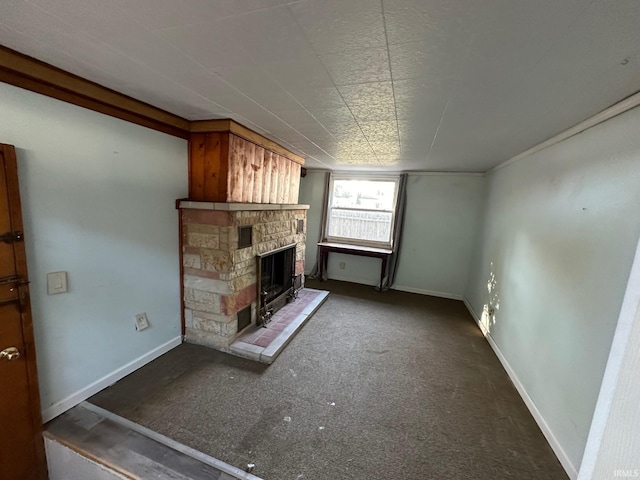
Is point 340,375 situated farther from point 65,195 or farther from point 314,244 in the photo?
point 314,244

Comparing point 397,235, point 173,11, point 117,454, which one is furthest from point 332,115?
point 397,235

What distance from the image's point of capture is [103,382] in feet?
6.45

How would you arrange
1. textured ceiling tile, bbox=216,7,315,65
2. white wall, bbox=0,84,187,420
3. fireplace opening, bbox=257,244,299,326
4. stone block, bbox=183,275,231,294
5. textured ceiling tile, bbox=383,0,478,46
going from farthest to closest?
fireplace opening, bbox=257,244,299,326 → stone block, bbox=183,275,231,294 → white wall, bbox=0,84,187,420 → textured ceiling tile, bbox=216,7,315,65 → textured ceiling tile, bbox=383,0,478,46

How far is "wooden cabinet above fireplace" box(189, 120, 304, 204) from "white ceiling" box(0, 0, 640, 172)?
1.29ft

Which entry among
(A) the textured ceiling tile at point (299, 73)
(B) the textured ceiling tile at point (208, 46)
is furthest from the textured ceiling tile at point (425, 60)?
(B) the textured ceiling tile at point (208, 46)

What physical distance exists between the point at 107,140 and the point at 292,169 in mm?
2192

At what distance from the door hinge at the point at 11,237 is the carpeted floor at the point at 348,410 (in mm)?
1248

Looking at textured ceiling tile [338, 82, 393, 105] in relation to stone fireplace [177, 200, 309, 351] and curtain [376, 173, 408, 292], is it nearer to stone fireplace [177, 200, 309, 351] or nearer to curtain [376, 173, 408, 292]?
stone fireplace [177, 200, 309, 351]

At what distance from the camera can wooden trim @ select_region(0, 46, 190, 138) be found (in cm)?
135

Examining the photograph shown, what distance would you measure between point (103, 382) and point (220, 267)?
1.19 m

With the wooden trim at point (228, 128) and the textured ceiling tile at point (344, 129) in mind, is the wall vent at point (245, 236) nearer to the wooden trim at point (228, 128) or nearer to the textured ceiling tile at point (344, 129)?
the wooden trim at point (228, 128)

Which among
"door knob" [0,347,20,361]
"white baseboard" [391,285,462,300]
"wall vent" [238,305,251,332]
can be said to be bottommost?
"white baseboard" [391,285,462,300]

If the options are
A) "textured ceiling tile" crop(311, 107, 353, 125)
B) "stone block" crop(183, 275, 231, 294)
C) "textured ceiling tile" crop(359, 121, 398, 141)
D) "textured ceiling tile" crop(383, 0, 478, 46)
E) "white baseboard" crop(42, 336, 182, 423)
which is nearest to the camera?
"textured ceiling tile" crop(383, 0, 478, 46)

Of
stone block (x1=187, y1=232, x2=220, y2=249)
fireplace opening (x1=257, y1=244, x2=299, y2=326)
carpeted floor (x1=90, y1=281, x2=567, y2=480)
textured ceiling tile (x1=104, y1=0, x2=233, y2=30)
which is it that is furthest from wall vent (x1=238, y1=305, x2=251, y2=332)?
textured ceiling tile (x1=104, y1=0, x2=233, y2=30)
